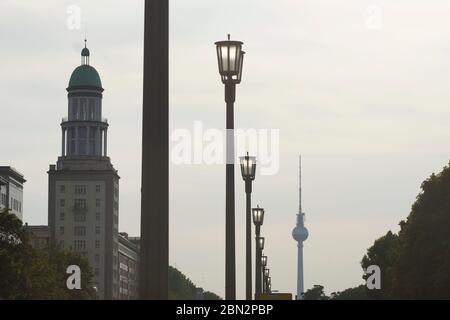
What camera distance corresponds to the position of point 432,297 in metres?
102

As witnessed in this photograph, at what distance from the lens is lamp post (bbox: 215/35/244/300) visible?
2939cm

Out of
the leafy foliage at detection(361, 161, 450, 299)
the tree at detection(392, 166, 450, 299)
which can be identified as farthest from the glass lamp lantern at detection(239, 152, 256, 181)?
the tree at detection(392, 166, 450, 299)

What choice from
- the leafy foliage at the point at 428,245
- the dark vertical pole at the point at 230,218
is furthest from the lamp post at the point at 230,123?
the leafy foliage at the point at 428,245

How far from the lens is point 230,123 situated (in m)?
31.8

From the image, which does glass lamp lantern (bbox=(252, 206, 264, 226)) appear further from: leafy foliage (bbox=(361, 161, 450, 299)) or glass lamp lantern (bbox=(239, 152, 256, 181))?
leafy foliage (bbox=(361, 161, 450, 299))

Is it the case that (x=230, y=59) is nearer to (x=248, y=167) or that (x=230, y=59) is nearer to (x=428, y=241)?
(x=248, y=167)

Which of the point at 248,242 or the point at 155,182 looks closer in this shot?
the point at 155,182

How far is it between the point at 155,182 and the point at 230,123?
15498 mm

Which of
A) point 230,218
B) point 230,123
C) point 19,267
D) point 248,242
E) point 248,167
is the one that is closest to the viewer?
point 230,218

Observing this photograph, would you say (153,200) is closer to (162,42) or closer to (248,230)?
(162,42)

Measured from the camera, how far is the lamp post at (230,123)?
96.4ft

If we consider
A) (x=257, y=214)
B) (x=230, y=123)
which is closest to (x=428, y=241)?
(x=257, y=214)

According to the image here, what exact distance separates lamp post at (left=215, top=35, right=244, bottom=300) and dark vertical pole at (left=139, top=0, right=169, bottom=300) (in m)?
12.7
